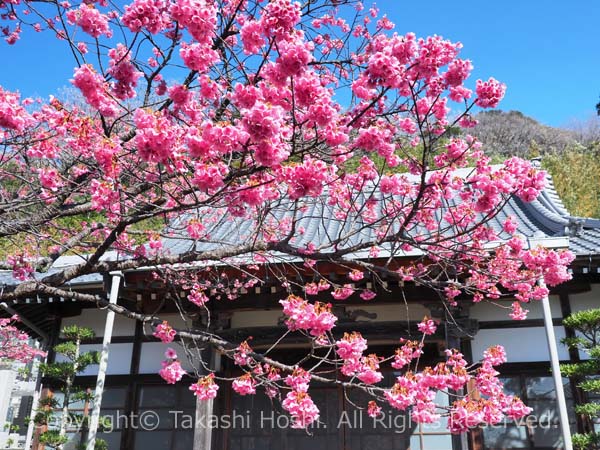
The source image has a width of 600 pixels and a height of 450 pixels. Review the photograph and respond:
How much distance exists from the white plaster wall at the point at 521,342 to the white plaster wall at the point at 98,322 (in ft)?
15.2

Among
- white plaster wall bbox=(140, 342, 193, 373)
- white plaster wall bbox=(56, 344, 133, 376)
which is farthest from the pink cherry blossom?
white plaster wall bbox=(56, 344, 133, 376)

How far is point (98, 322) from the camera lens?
7.13 metres

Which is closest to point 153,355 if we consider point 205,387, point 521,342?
point 205,387

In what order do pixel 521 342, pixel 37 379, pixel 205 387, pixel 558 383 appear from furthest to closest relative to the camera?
pixel 37 379
pixel 521 342
pixel 558 383
pixel 205 387

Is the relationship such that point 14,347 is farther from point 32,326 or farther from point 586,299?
point 586,299

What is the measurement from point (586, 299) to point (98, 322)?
6.48m

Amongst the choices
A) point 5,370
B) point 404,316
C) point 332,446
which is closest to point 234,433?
point 332,446

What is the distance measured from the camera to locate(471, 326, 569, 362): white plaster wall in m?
5.93

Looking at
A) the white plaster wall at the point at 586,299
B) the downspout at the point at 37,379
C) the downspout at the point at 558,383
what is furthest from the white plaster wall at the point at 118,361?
the white plaster wall at the point at 586,299

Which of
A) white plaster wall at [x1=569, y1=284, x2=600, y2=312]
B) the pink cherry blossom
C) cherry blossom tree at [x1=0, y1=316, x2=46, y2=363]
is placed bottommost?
the pink cherry blossom

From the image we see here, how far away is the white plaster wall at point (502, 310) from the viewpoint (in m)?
6.04

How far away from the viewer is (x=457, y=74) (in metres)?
2.92

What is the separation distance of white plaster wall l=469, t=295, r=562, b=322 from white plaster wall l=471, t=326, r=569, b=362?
5.8 inches

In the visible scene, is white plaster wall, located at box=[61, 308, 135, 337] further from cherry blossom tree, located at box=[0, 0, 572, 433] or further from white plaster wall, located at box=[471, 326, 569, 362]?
white plaster wall, located at box=[471, 326, 569, 362]
